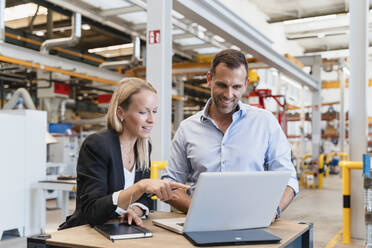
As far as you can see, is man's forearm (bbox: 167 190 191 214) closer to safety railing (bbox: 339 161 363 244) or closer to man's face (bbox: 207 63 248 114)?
man's face (bbox: 207 63 248 114)

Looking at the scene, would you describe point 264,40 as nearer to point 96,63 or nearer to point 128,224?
point 128,224

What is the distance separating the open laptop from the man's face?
600 mm

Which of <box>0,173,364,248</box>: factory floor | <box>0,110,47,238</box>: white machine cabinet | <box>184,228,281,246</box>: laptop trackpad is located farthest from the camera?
<box>0,110,47,238</box>: white machine cabinet

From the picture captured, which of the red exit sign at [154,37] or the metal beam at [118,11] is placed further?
the metal beam at [118,11]

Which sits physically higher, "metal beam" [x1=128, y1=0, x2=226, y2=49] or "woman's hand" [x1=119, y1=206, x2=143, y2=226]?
"metal beam" [x1=128, y1=0, x2=226, y2=49]

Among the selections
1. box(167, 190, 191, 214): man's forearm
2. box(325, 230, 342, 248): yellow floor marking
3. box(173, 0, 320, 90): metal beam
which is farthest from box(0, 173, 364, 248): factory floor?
box(167, 190, 191, 214): man's forearm

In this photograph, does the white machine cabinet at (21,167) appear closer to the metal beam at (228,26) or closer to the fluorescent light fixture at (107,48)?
the metal beam at (228,26)

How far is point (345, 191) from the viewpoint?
5422 millimetres

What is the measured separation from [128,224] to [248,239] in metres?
0.54

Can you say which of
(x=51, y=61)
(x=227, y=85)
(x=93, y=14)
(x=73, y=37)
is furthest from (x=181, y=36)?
(x=227, y=85)

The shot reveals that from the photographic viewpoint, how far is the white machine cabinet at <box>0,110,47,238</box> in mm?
5574

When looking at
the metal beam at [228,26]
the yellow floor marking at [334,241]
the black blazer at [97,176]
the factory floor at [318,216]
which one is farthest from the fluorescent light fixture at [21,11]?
the black blazer at [97,176]

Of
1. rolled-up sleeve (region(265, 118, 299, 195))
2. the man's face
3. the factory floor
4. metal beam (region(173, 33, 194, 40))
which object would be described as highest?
metal beam (region(173, 33, 194, 40))

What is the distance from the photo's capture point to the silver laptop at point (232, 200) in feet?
4.71
